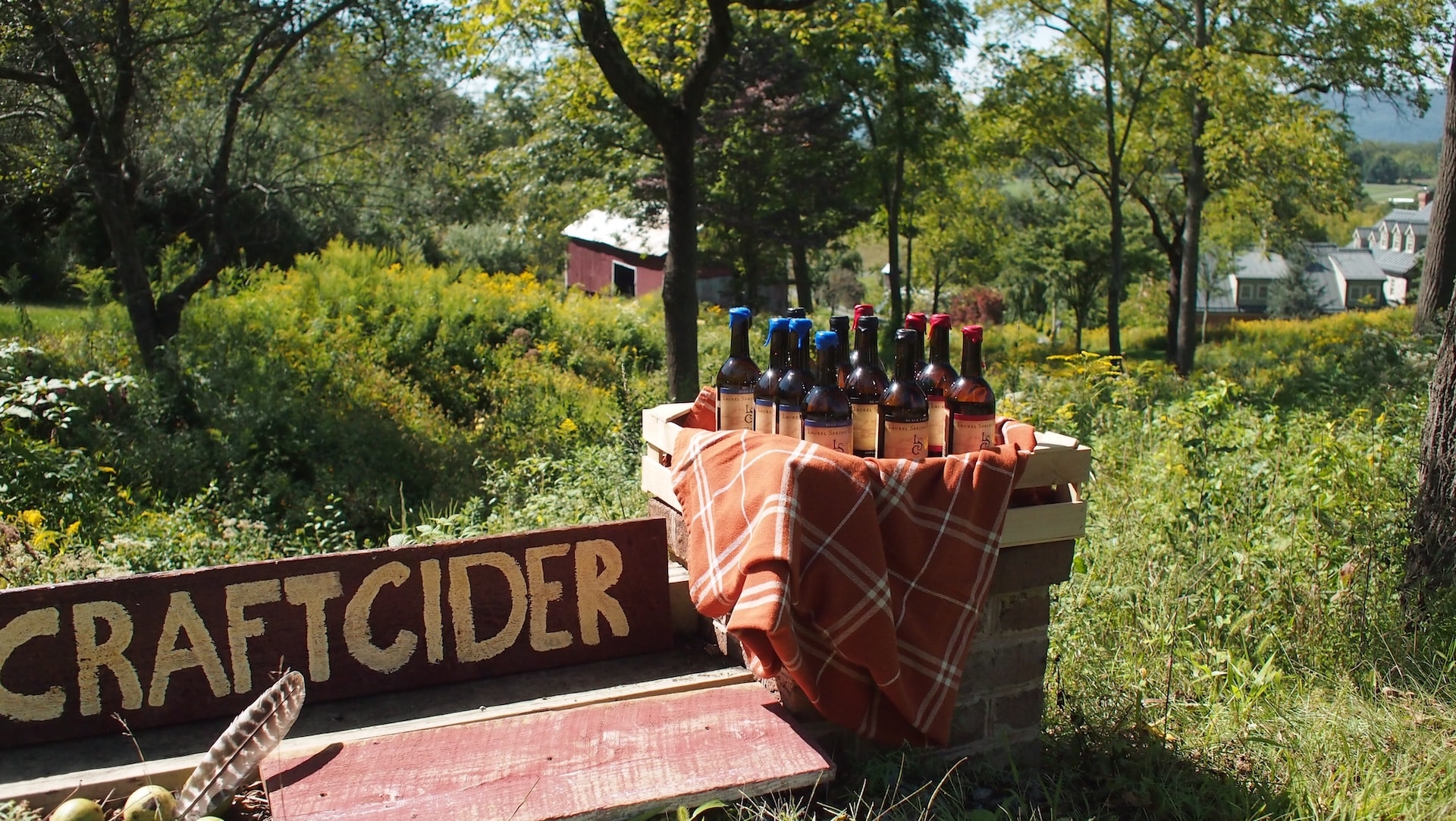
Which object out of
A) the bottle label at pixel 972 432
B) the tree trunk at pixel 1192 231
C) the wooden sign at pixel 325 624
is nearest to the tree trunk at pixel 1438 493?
the bottle label at pixel 972 432

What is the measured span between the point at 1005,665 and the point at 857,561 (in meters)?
0.77

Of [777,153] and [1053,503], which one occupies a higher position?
[777,153]

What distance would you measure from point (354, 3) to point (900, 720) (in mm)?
10255

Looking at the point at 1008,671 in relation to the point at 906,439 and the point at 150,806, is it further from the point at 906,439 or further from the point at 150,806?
the point at 150,806

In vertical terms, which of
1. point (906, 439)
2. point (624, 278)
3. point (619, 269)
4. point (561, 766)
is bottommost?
point (561, 766)

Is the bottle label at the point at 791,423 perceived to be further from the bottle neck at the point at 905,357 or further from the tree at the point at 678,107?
the tree at the point at 678,107

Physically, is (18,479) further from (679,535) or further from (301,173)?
(301,173)

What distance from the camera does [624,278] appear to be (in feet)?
119

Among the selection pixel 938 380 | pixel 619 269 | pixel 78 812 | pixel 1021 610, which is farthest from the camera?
pixel 619 269

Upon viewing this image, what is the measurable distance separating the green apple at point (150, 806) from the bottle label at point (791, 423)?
1925 millimetres

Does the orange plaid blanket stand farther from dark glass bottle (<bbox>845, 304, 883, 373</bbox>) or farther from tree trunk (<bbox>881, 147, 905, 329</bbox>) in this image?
tree trunk (<bbox>881, 147, 905, 329</bbox>)

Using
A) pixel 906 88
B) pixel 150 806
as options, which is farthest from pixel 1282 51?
pixel 150 806

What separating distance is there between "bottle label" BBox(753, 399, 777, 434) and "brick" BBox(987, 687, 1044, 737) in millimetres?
1108

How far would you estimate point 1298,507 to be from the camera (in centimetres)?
538
